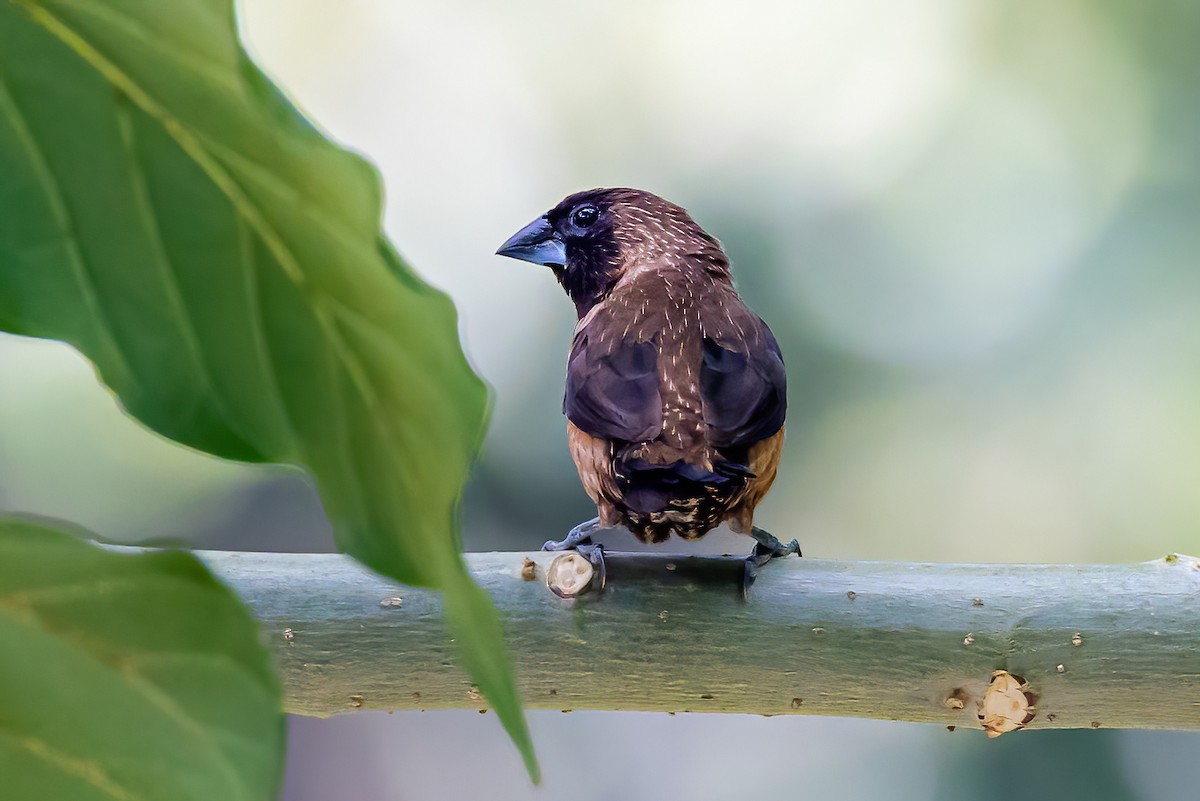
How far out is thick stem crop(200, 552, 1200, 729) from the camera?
880mm

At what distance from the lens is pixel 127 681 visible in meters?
0.20

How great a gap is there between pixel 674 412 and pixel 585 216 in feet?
2.14

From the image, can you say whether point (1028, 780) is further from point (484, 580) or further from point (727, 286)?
point (484, 580)

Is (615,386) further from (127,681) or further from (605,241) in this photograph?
(127,681)

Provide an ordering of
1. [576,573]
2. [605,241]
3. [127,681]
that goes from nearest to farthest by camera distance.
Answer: [127,681] < [576,573] < [605,241]

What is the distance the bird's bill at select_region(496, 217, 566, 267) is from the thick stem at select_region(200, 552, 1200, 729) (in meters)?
0.76

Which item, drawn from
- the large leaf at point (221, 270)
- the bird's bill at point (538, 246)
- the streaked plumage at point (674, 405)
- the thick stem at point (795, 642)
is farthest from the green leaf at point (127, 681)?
the bird's bill at point (538, 246)

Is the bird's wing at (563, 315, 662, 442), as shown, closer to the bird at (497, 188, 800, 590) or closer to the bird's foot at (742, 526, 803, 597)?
the bird at (497, 188, 800, 590)

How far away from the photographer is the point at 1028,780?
243 cm

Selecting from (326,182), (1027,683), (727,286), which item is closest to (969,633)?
(1027,683)

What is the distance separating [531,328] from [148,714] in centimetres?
212

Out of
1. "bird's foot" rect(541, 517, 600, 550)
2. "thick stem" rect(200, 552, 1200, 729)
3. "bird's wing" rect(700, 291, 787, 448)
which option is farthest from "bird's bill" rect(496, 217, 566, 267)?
"thick stem" rect(200, 552, 1200, 729)

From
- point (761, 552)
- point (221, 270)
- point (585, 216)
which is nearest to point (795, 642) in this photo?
point (761, 552)

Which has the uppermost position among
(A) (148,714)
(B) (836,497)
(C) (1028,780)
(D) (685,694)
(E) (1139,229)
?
(E) (1139,229)
